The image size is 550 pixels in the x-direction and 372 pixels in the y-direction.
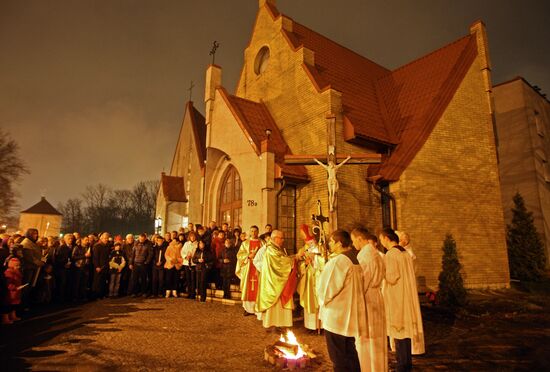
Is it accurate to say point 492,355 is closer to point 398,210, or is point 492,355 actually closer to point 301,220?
point 398,210

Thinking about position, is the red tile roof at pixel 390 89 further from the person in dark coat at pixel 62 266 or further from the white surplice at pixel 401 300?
the person in dark coat at pixel 62 266

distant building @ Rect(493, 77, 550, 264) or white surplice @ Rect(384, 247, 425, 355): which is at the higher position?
distant building @ Rect(493, 77, 550, 264)

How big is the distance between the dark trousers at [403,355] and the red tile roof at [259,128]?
27.6 ft

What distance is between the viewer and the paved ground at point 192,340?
5350 mm

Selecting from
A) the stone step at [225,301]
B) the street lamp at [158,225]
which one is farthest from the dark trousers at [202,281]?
the street lamp at [158,225]

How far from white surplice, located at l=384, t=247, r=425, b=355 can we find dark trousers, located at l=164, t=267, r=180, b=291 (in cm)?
761

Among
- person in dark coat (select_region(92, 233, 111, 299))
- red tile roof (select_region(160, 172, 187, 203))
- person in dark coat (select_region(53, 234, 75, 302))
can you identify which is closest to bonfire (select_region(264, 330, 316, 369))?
person in dark coat (select_region(92, 233, 111, 299))

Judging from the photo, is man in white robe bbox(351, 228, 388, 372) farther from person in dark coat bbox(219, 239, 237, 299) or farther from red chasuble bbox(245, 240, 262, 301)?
person in dark coat bbox(219, 239, 237, 299)

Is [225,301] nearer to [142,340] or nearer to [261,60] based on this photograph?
[142,340]

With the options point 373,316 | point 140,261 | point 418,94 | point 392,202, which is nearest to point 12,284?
point 140,261

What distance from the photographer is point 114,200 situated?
216 ft

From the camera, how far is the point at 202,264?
10.5 metres

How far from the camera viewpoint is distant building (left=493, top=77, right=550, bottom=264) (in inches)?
909

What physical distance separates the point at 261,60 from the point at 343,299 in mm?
15665
